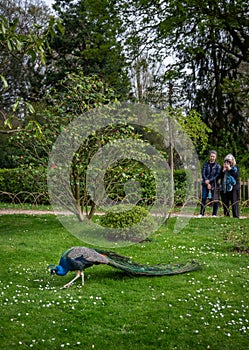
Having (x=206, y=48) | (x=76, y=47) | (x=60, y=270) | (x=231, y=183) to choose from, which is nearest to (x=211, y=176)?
(x=231, y=183)

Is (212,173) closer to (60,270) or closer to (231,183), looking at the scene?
(231,183)

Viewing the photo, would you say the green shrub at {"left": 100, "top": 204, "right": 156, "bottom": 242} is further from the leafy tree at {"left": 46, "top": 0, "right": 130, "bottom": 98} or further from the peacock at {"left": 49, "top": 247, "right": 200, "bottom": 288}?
the leafy tree at {"left": 46, "top": 0, "right": 130, "bottom": 98}

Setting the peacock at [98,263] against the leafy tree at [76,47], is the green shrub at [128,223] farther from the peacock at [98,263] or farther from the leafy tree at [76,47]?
the leafy tree at [76,47]

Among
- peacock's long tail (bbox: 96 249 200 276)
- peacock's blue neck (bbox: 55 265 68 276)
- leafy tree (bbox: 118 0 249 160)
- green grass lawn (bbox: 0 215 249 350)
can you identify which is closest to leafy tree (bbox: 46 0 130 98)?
leafy tree (bbox: 118 0 249 160)

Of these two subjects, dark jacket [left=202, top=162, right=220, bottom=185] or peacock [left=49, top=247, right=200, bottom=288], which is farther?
dark jacket [left=202, top=162, right=220, bottom=185]

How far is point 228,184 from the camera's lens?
1100 centimetres

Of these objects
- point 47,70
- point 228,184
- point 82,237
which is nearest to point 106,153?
point 82,237

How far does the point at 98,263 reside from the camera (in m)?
5.24

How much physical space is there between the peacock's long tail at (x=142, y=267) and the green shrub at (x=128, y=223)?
1.99 m

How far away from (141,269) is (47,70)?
18.7 meters

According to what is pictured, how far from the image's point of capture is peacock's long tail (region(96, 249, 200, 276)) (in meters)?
5.46

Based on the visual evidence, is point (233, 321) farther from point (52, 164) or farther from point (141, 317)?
point (52, 164)

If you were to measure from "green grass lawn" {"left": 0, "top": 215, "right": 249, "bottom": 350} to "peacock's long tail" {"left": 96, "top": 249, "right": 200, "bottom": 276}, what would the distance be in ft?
0.29

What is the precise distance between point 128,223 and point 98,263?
2.83 meters
